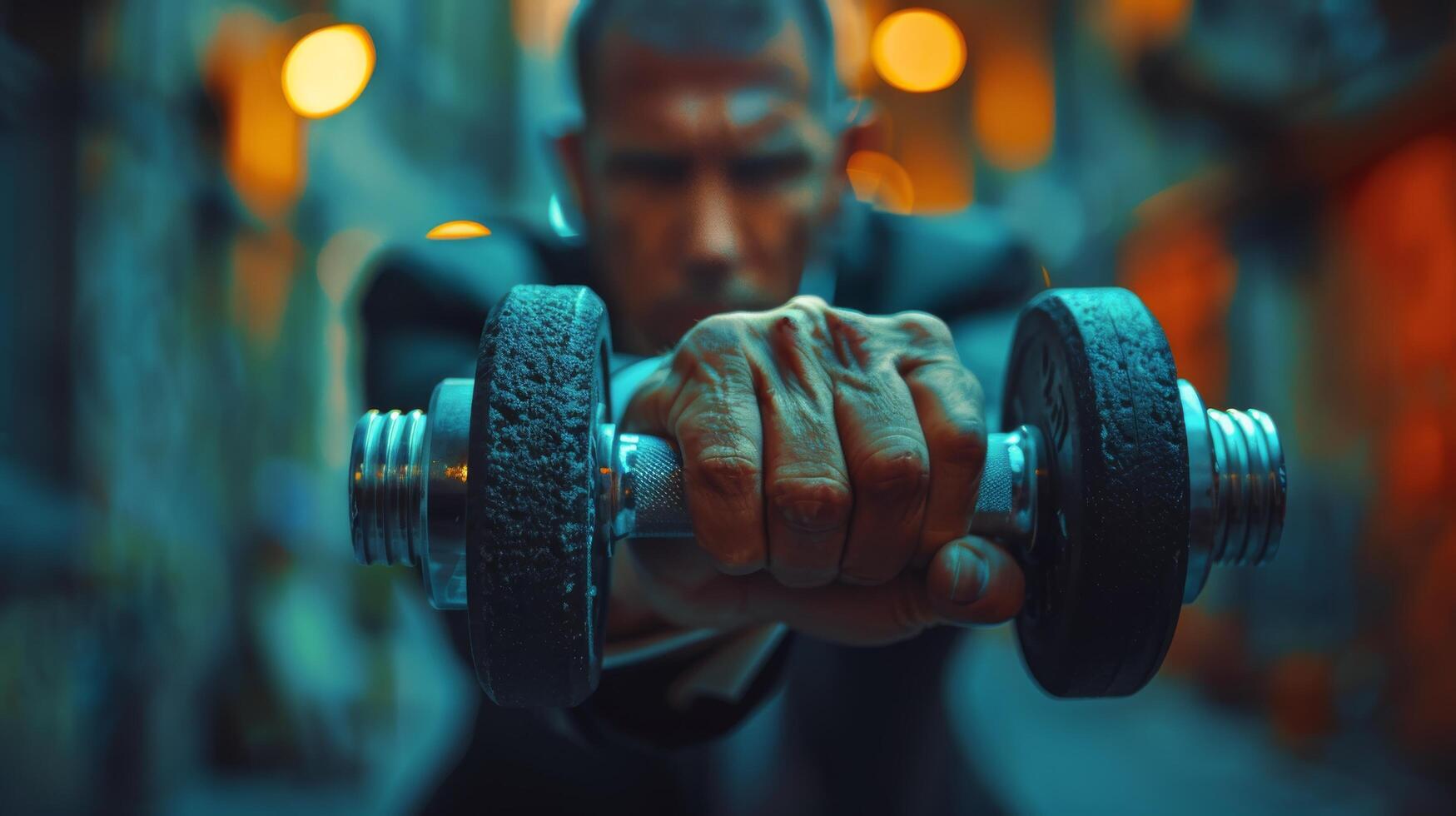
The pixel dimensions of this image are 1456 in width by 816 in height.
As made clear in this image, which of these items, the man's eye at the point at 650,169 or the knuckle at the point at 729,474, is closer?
the knuckle at the point at 729,474

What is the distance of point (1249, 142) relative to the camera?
2.20 metres

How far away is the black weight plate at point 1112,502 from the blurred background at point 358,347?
47 cm

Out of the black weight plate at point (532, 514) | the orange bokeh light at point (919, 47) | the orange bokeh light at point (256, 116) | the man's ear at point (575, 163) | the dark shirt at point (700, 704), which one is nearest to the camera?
the black weight plate at point (532, 514)

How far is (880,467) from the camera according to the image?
1.01ft

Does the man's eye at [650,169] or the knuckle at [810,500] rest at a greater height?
the man's eye at [650,169]

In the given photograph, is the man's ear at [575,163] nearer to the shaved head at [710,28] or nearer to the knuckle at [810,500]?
the shaved head at [710,28]

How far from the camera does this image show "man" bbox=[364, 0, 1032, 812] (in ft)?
1.05

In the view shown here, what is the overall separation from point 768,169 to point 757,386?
330mm

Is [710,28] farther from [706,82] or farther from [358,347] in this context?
[358,347]

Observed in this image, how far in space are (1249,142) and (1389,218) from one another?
0.50 m

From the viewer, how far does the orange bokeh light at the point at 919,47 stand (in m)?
2.27

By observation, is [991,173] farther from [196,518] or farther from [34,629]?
[34,629]

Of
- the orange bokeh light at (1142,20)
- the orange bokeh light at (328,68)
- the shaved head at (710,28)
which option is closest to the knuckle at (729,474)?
the shaved head at (710,28)

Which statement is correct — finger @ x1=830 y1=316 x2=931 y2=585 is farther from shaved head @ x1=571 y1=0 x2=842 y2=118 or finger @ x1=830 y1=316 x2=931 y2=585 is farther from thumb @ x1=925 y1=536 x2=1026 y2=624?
shaved head @ x1=571 y1=0 x2=842 y2=118
